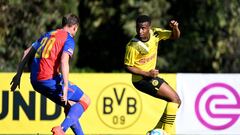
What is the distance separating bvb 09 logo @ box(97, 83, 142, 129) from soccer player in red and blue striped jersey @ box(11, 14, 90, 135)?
177 inches

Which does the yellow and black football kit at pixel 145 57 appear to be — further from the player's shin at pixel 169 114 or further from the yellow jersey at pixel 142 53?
the player's shin at pixel 169 114

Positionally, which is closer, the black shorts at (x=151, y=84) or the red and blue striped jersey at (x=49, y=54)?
the red and blue striped jersey at (x=49, y=54)

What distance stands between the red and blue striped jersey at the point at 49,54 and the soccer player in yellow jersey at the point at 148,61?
101 cm

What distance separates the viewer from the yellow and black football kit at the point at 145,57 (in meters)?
9.59

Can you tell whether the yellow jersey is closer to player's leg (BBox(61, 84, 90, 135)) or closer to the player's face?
the player's face

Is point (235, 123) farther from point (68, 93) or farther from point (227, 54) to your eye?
point (227, 54)

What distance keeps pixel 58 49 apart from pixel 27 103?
195 inches

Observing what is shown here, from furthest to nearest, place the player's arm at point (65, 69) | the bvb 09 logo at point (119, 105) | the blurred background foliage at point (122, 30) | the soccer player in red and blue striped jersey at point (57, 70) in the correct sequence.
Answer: the blurred background foliage at point (122, 30)
the bvb 09 logo at point (119, 105)
the soccer player in red and blue striped jersey at point (57, 70)
the player's arm at point (65, 69)

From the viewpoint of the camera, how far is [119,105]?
13.9m

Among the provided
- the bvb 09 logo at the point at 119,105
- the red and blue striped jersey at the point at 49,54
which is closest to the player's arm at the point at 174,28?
the red and blue striped jersey at the point at 49,54

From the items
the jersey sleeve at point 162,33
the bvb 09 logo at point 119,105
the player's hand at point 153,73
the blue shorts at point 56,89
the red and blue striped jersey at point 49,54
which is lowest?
the bvb 09 logo at point 119,105

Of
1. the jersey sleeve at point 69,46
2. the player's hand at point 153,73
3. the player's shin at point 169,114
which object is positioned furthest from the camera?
the player's shin at point 169,114

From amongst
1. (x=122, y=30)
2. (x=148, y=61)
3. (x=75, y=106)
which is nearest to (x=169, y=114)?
(x=148, y=61)

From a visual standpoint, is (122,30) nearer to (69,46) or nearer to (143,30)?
(143,30)
